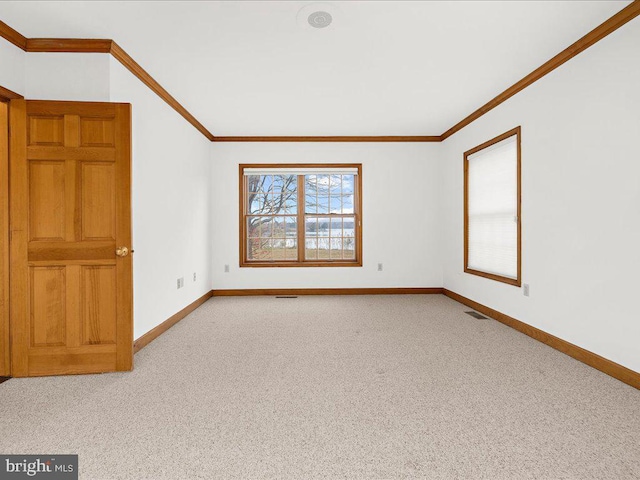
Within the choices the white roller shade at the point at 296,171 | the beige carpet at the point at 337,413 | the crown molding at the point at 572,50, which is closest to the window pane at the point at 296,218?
the white roller shade at the point at 296,171

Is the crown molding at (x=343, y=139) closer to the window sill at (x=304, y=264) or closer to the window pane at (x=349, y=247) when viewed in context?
the window pane at (x=349, y=247)

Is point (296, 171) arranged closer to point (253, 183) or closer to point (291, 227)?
point (253, 183)

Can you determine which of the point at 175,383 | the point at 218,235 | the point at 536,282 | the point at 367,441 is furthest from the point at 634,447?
the point at 218,235

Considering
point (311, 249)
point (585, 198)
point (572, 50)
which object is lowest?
point (311, 249)

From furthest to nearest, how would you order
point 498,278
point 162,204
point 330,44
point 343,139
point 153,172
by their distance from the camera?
1. point 343,139
2. point 498,278
3. point 162,204
4. point 153,172
5. point 330,44

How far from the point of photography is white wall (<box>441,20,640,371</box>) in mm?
2452

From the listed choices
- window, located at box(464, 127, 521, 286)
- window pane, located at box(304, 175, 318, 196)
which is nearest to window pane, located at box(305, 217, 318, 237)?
window pane, located at box(304, 175, 318, 196)

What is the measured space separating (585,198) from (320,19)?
2558 mm

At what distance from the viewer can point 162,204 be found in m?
3.75

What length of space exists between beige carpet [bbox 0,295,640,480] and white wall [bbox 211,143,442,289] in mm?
2401

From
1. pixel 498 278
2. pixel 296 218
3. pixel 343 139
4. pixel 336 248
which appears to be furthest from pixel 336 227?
pixel 498 278

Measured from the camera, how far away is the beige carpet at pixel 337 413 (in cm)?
160

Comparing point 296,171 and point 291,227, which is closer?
point 296,171

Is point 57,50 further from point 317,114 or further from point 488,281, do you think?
point 488,281
